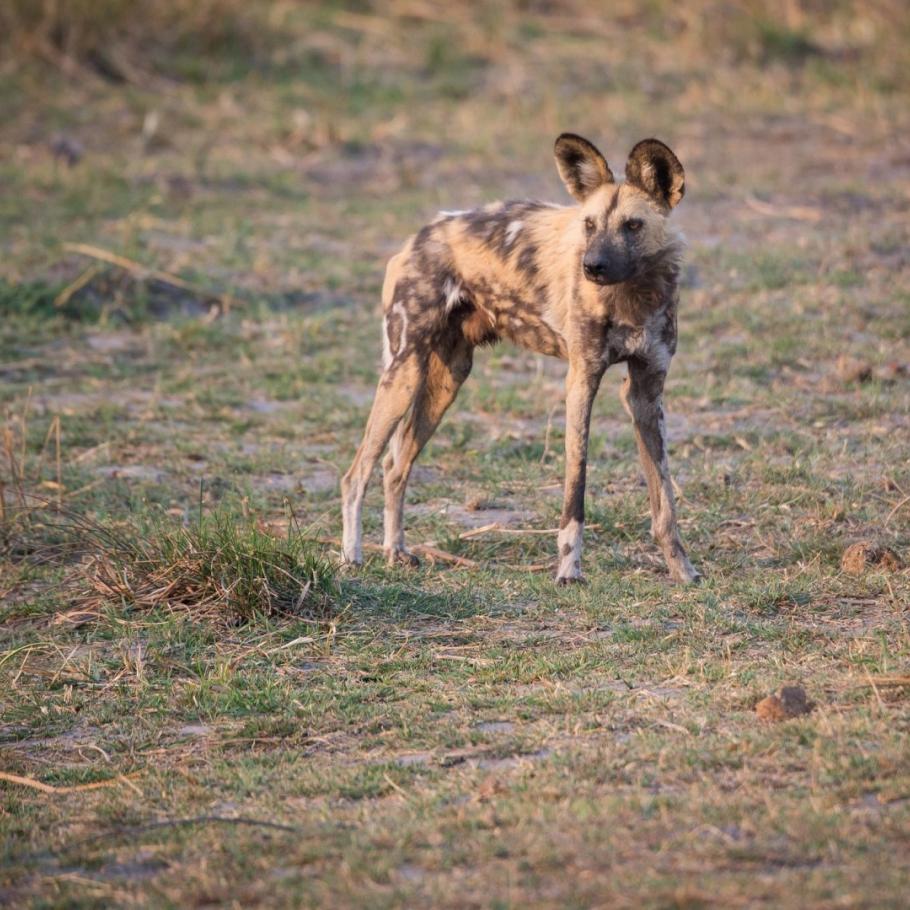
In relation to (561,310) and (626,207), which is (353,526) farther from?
(626,207)

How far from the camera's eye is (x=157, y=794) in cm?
340

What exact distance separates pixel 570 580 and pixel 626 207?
46.8 inches

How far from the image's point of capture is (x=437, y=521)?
5.51 meters

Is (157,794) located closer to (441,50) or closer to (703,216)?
(703,216)

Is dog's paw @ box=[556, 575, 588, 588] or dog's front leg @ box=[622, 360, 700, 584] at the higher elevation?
dog's front leg @ box=[622, 360, 700, 584]

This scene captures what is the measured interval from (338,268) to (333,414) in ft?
6.61

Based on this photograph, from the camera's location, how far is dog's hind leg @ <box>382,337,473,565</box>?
17.1 feet

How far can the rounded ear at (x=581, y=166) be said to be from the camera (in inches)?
186

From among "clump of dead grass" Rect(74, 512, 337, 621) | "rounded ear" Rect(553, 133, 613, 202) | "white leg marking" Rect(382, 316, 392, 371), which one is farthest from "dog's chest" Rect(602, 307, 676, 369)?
"clump of dead grass" Rect(74, 512, 337, 621)

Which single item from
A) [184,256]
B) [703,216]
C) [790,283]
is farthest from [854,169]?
[184,256]

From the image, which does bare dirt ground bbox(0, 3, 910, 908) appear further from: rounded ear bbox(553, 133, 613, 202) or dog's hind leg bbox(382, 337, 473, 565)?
rounded ear bbox(553, 133, 613, 202)

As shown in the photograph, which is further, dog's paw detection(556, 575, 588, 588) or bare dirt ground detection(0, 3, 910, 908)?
dog's paw detection(556, 575, 588, 588)

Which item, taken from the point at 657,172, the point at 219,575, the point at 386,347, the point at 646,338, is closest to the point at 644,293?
the point at 646,338

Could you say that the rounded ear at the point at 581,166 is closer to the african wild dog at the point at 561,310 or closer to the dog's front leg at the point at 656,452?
the african wild dog at the point at 561,310
